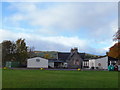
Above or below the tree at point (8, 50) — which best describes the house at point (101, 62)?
below

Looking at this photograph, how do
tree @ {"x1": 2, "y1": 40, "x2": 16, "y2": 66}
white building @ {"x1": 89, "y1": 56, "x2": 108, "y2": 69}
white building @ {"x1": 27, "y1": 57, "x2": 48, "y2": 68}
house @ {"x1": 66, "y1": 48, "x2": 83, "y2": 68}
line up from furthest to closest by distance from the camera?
1. tree @ {"x1": 2, "y1": 40, "x2": 16, "y2": 66}
2. house @ {"x1": 66, "y1": 48, "x2": 83, "y2": 68}
3. white building @ {"x1": 27, "y1": 57, "x2": 48, "y2": 68}
4. white building @ {"x1": 89, "y1": 56, "x2": 108, "y2": 69}

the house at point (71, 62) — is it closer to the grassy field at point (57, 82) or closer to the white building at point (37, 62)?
the white building at point (37, 62)

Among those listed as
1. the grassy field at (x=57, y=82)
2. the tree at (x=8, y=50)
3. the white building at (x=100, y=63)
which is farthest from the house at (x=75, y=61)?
the grassy field at (x=57, y=82)

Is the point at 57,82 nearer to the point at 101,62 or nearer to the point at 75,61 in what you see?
the point at 101,62

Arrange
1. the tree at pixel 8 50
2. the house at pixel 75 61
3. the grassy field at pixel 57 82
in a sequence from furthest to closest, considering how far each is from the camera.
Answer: the tree at pixel 8 50, the house at pixel 75 61, the grassy field at pixel 57 82

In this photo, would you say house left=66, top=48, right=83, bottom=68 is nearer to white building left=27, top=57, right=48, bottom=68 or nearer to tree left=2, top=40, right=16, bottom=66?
white building left=27, top=57, right=48, bottom=68

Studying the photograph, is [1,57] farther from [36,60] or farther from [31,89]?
[31,89]

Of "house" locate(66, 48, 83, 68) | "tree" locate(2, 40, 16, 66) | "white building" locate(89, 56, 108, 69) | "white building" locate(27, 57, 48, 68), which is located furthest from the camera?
"tree" locate(2, 40, 16, 66)

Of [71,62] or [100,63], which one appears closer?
[100,63]

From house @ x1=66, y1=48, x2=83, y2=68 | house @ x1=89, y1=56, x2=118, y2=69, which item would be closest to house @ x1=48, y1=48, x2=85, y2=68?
house @ x1=66, y1=48, x2=83, y2=68

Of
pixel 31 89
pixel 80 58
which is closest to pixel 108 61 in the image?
pixel 80 58

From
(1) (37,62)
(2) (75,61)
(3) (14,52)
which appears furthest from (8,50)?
(2) (75,61)

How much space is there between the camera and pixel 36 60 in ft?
202

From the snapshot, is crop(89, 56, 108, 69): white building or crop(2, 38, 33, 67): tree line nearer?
crop(89, 56, 108, 69): white building
